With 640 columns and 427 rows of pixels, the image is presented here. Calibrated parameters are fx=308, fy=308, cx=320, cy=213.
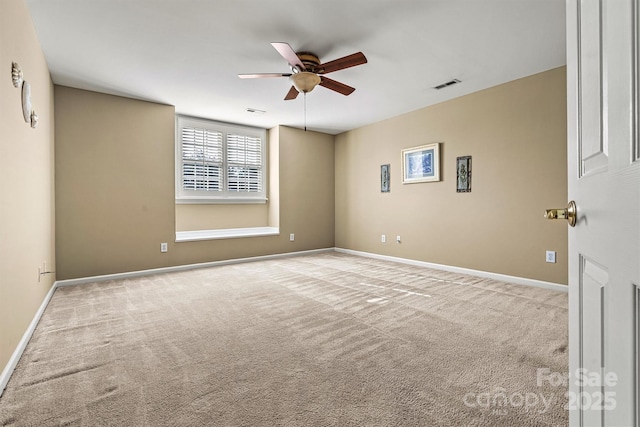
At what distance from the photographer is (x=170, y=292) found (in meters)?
3.49

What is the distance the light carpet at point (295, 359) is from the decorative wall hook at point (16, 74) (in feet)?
5.79

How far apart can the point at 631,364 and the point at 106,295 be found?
4.11m

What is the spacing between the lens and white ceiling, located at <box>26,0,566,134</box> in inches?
92.4

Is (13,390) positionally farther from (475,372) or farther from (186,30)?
(186,30)

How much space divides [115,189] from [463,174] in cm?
476

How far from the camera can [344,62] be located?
2.70 metres

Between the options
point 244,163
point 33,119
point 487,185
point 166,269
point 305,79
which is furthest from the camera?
point 244,163

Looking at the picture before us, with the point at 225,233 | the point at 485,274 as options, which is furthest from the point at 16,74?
the point at 485,274

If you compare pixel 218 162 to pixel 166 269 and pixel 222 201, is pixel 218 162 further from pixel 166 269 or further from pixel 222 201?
pixel 166 269

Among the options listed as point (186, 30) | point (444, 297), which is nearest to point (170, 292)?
point (186, 30)

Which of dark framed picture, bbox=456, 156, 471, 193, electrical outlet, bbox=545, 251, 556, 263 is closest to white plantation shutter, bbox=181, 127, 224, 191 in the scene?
dark framed picture, bbox=456, 156, 471, 193

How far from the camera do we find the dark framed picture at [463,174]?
4.22 m

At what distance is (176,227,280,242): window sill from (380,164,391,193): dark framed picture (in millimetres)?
2081

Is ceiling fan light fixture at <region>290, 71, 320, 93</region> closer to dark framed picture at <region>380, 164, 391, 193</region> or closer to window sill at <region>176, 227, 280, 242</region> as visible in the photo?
dark framed picture at <region>380, 164, 391, 193</region>
